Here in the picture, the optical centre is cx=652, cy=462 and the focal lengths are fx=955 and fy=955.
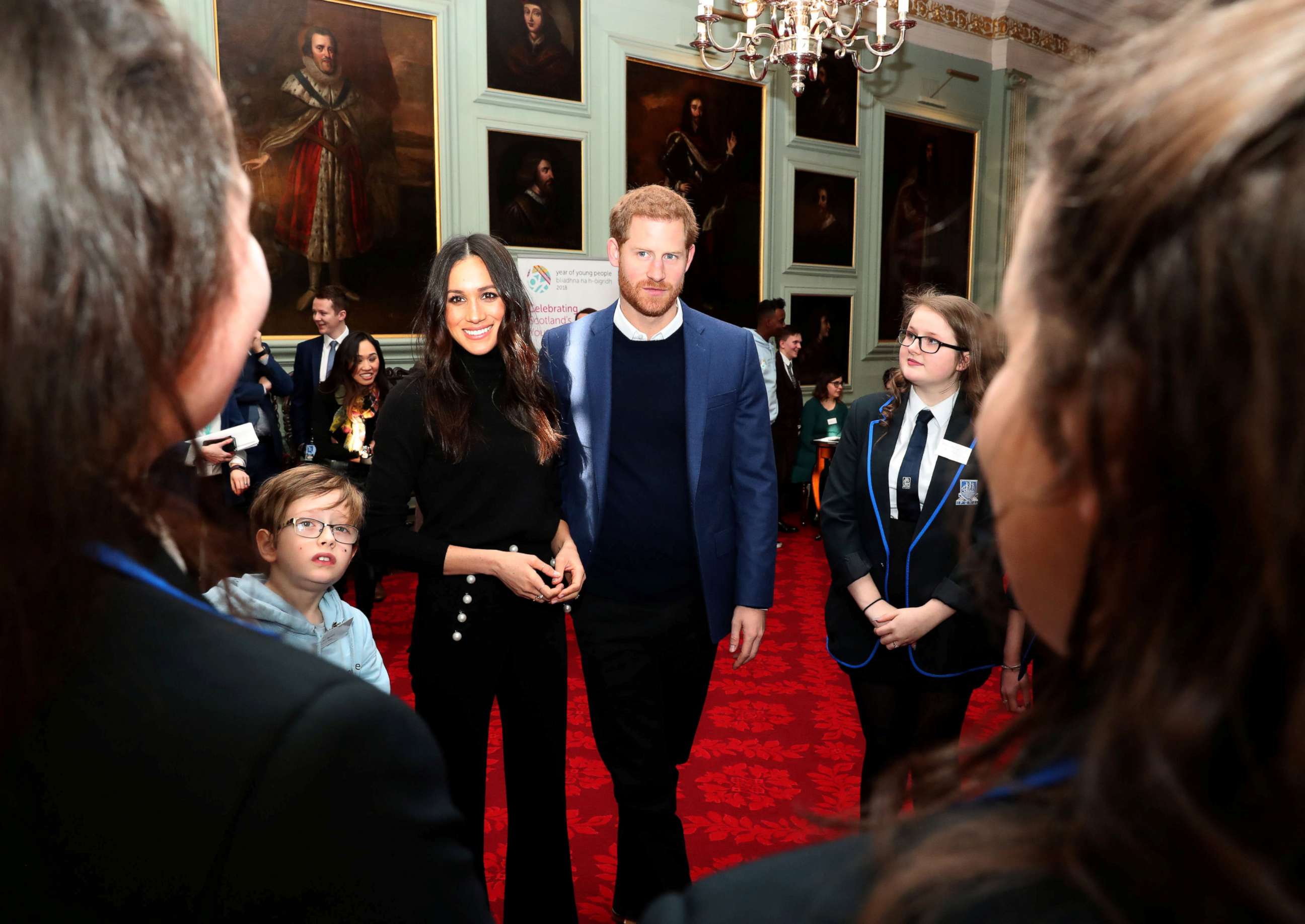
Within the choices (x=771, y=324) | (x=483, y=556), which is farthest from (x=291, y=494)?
(x=771, y=324)

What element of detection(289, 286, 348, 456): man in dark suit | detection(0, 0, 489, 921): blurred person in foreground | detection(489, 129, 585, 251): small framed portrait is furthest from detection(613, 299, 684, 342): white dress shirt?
detection(489, 129, 585, 251): small framed portrait

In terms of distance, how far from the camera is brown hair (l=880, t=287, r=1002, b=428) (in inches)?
116

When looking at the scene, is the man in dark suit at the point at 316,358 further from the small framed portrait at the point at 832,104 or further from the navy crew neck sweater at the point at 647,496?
the small framed portrait at the point at 832,104

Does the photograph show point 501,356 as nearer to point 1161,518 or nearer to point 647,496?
point 647,496

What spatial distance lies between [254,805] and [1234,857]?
61 centimetres

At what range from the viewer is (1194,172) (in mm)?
458

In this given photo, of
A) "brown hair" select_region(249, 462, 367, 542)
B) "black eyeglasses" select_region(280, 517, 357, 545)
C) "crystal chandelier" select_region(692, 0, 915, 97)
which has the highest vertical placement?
"crystal chandelier" select_region(692, 0, 915, 97)

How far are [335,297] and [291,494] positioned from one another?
449 centimetres

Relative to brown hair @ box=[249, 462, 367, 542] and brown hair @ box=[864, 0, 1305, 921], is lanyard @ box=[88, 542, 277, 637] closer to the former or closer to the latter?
brown hair @ box=[864, 0, 1305, 921]

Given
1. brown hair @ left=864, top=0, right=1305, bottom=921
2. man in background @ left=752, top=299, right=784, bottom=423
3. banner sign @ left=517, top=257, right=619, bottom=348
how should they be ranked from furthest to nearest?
man in background @ left=752, top=299, right=784, bottom=423 < banner sign @ left=517, top=257, right=619, bottom=348 < brown hair @ left=864, top=0, right=1305, bottom=921

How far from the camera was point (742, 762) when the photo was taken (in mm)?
4238

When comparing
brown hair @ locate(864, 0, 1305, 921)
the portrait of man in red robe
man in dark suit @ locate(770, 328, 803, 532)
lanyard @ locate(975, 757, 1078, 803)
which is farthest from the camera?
man in dark suit @ locate(770, 328, 803, 532)

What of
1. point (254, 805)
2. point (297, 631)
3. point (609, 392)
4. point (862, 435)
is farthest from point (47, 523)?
point (862, 435)

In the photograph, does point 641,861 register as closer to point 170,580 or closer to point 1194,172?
point 170,580
